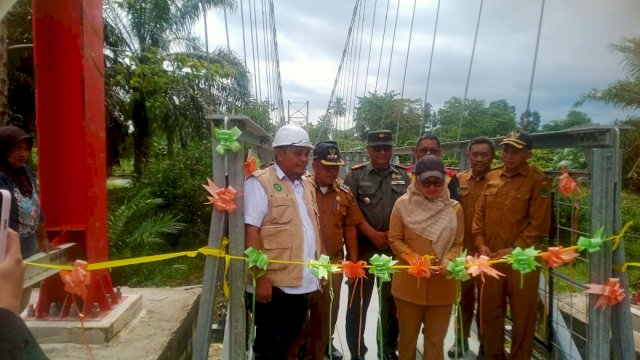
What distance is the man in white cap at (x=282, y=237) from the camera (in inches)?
93.4

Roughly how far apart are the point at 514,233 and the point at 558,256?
1.90 feet

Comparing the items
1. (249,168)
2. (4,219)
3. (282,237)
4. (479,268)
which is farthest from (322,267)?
(4,219)

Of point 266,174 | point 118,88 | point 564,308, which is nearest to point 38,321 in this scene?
point 266,174

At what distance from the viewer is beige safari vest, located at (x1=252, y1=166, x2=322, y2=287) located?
2375 mm

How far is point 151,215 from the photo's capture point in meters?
6.72

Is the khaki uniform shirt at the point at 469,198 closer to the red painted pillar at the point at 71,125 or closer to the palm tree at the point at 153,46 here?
the red painted pillar at the point at 71,125

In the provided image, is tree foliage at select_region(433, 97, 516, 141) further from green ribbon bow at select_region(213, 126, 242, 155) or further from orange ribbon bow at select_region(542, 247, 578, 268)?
green ribbon bow at select_region(213, 126, 242, 155)

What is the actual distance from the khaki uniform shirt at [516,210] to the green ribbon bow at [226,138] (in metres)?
1.71

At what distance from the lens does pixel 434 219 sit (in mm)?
2598

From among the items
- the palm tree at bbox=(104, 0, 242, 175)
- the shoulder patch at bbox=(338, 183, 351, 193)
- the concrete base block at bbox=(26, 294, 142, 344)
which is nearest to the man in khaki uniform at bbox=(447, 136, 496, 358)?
the shoulder patch at bbox=(338, 183, 351, 193)

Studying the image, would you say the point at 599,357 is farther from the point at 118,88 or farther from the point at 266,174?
the point at 118,88

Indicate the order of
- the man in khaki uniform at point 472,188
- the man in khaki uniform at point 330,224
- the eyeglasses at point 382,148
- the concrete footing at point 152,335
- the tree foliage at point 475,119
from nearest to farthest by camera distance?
1. the concrete footing at point 152,335
2. the man in khaki uniform at point 330,224
3. the man in khaki uniform at point 472,188
4. the eyeglasses at point 382,148
5. the tree foliage at point 475,119

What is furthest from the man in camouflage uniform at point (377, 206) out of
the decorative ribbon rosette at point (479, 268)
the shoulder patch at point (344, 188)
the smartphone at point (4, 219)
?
the smartphone at point (4, 219)

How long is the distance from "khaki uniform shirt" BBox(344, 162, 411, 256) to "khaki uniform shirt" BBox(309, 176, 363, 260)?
154 millimetres
